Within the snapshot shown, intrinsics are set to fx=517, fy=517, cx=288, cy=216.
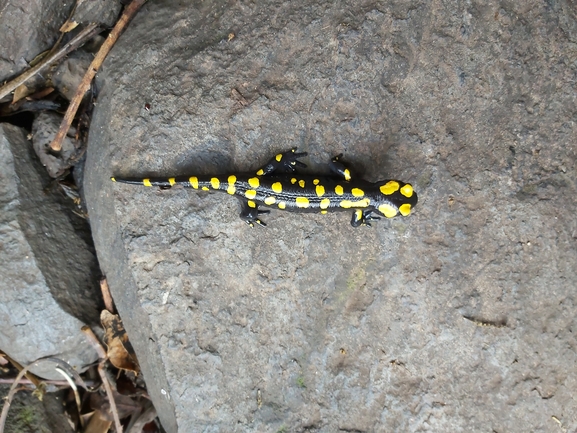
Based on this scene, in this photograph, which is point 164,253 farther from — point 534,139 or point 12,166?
point 534,139

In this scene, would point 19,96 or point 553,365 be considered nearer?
point 553,365

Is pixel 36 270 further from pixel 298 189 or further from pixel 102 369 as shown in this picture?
pixel 298 189

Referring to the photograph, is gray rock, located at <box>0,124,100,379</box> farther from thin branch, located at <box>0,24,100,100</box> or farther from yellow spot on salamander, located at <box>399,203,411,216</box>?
yellow spot on salamander, located at <box>399,203,411,216</box>

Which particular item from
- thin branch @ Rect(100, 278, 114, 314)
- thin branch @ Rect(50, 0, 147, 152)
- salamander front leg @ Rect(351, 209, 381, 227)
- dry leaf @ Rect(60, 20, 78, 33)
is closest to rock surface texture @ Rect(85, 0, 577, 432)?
salamander front leg @ Rect(351, 209, 381, 227)

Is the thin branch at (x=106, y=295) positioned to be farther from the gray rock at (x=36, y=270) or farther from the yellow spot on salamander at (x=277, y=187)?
the yellow spot on salamander at (x=277, y=187)

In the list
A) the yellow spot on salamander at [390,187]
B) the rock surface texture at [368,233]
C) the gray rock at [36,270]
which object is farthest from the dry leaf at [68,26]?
the yellow spot on salamander at [390,187]

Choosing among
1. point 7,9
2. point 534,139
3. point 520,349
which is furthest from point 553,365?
point 7,9
